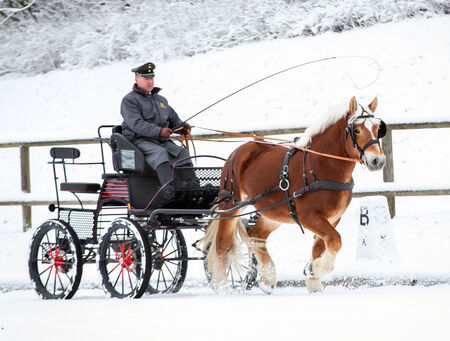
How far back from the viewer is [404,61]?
47.3ft

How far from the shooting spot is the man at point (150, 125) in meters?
6.25

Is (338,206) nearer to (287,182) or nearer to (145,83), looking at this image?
(287,182)

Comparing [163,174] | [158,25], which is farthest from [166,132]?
[158,25]

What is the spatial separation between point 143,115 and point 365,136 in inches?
86.0

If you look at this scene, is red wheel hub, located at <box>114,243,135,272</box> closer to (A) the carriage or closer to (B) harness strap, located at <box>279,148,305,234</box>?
(A) the carriage

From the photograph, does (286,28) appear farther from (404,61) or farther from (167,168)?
(167,168)

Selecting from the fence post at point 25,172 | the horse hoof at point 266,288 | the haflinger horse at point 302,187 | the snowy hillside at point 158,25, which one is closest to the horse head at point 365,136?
the haflinger horse at point 302,187

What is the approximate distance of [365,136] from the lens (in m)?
5.23

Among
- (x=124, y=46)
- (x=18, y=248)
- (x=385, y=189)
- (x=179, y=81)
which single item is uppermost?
(x=124, y=46)

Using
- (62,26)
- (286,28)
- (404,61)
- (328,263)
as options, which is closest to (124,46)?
(62,26)

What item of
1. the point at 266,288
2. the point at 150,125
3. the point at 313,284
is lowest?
the point at 266,288

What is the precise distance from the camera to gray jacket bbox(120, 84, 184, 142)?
6340 millimetres

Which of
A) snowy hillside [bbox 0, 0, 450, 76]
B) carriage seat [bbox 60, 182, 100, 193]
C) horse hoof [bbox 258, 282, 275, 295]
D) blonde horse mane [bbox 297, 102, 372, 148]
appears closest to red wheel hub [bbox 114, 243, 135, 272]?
carriage seat [bbox 60, 182, 100, 193]

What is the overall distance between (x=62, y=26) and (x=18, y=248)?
11620 millimetres
